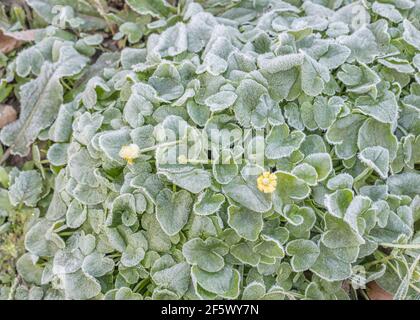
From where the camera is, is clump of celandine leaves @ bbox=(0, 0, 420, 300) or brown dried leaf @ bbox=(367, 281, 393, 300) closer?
clump of celandine leaves @ bbox=(0, 0, 420, 300)

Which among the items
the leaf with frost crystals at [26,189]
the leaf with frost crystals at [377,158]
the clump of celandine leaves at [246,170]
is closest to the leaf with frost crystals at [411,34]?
the clump of celandine leaves at [246,170]

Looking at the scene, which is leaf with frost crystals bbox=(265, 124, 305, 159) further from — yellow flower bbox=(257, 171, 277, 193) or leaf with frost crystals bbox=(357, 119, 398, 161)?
leaf with frost crystals bbox=(357, 119, 398, 161)

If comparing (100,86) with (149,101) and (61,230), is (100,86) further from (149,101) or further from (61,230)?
(61,230)

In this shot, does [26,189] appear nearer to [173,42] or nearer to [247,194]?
[173,42]

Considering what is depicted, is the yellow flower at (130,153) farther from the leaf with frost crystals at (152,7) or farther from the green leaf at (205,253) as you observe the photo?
the leaf with frost crystals at (152,7)

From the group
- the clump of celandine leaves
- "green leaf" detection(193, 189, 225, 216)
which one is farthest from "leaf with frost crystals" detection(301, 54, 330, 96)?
"green leaf" detection(193, 189, 225, 216)

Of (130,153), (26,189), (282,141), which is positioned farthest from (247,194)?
(26,189)
